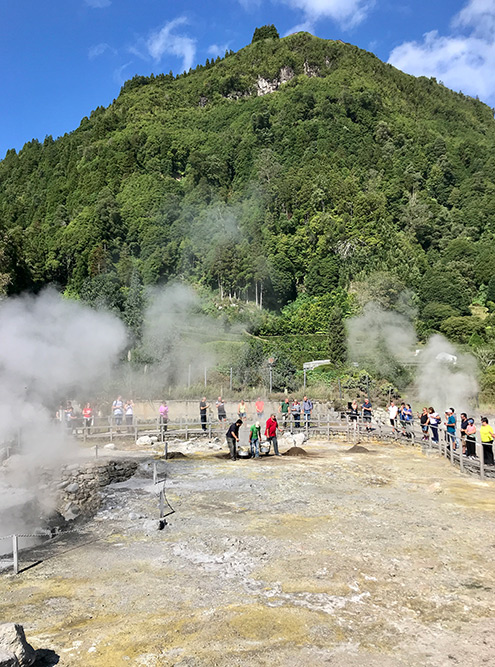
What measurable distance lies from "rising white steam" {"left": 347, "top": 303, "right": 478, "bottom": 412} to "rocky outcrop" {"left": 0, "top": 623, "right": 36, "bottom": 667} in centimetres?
2923

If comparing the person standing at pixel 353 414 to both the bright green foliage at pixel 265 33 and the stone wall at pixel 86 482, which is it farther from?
the bright green foliage at pixel 265 33

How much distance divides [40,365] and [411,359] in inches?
1362

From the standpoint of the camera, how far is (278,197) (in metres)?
94.0

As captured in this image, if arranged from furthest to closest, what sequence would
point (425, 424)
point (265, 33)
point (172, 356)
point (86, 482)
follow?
point (265, 33), point (172, 356), point (425, 424), point (86, 482)

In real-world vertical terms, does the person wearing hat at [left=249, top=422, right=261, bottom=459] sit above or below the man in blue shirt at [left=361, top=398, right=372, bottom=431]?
below

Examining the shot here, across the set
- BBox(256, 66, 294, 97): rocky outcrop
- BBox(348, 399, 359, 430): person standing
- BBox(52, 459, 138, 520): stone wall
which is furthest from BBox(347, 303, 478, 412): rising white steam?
BBox(256, 66, 294, 97): rocky outcrop

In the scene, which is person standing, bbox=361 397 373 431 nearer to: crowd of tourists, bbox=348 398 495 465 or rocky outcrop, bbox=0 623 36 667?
crowd of tourists, bbox=348 398 495 465

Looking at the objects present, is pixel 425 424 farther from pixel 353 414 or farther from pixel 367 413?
pixel 367 413

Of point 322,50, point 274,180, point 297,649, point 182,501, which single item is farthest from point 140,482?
point 322,50

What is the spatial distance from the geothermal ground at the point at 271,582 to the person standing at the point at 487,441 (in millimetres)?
2059

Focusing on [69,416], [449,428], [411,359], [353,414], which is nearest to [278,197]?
[411,359]

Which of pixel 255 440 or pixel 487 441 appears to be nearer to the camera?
pixel 487 441

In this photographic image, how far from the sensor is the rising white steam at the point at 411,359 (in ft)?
114

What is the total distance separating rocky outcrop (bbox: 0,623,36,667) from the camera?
4668 mm
